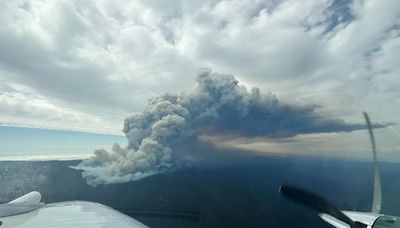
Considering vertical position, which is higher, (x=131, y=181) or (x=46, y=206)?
(x=46, y=206)

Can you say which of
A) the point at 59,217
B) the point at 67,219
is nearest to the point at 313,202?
the point at 67,219

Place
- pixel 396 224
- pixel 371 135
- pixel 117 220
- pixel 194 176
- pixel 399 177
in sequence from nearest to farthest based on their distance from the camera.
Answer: pixel 117 220, pixel 396 224, pixel 371 135, pixel 194 176, pixel 399 177

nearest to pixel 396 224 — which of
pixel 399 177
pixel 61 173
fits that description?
pixel 61 173

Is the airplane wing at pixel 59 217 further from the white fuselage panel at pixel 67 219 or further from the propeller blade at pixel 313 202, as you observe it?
the propeller blade at pixel 313 202

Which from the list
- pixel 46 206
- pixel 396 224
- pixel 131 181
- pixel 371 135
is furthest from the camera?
pixel 131 181

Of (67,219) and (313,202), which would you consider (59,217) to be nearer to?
(67,219)

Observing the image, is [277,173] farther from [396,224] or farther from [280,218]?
[396,224]

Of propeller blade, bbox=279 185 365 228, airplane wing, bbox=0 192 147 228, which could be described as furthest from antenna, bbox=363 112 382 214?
airplane wing, bbox=0 192 147 228
